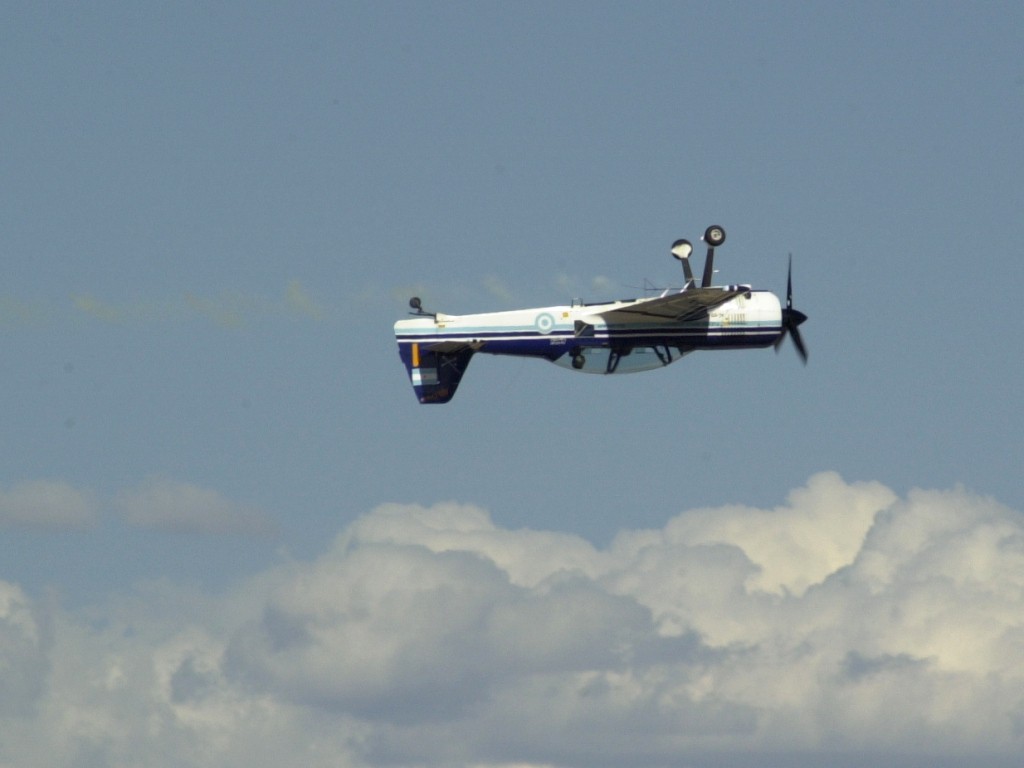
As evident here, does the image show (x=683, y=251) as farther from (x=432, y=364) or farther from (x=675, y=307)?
(x=432, y=364)

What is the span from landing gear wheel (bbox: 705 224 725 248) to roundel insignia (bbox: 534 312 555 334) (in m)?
8.33

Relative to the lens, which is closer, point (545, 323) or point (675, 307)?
point (675, 307)

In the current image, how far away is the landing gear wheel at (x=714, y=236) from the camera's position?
11344 centimetres

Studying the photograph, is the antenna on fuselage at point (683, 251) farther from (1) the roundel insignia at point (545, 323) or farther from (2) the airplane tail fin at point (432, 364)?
(2) the airplane tail fin at point (432, 364)

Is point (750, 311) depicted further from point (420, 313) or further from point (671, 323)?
point (420, 313)

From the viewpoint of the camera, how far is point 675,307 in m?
113

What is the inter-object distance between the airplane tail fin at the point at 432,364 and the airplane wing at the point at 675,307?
700 cm

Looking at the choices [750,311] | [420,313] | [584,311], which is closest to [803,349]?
[750,311]

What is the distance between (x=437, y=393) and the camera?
116m

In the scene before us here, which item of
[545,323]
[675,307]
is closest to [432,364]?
[545,323]

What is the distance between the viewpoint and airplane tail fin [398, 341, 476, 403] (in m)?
115

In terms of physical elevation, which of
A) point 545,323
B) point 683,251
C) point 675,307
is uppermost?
point 683,251

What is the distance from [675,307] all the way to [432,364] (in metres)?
12.1

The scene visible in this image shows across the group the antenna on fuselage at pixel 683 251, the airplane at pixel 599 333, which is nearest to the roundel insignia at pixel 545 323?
the airplane at pixel 599 333
